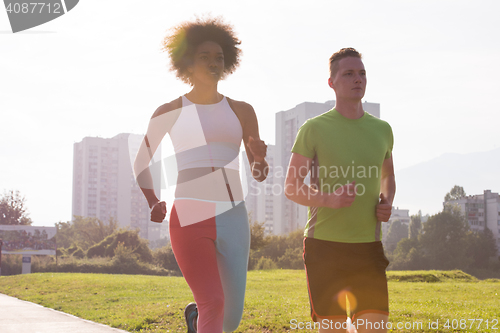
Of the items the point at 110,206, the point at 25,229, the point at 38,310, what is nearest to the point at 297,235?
the point at 25,229

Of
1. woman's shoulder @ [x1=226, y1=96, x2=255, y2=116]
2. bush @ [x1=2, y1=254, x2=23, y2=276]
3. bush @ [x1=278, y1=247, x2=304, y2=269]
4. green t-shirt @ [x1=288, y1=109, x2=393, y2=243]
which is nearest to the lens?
green t-shirt @ [x1=288, y1=109, x2=393, y2=243]

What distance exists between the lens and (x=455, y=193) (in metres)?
97.6

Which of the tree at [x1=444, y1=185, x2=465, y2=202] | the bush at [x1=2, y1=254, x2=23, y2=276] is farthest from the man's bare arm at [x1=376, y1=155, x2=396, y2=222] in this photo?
the tree at [x1=444, y1=185, x2=465, y2=202]

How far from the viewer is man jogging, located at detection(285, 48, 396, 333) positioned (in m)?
3.24

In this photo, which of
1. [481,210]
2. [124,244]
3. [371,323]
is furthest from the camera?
[481,210]

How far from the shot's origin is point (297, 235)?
168 feet

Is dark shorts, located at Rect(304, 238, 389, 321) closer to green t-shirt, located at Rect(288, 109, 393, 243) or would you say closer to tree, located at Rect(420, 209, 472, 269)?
green t-shirt, located at Rect(288, 109, 393, 243)

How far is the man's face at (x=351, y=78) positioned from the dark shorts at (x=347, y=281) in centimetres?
102

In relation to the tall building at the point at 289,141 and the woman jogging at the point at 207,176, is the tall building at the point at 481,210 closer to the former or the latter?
the tall building at the point at 289,141

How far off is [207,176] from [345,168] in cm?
95

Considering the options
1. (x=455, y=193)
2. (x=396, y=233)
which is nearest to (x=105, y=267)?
(x=455, y=193)

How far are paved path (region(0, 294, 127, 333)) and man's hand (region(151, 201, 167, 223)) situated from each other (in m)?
5.09

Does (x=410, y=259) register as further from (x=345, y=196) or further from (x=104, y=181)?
(x=104, y=181)

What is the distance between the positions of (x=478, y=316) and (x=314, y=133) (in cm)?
746
